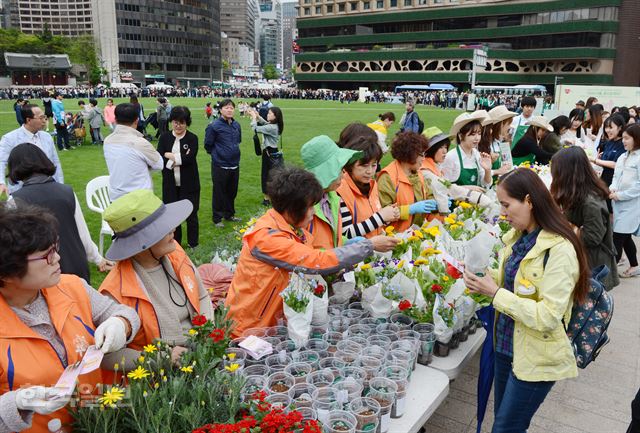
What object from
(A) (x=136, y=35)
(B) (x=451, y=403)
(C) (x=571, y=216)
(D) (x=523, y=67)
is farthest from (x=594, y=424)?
(A) (x=136, y=35)

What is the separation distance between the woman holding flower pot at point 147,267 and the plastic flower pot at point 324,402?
635 mm

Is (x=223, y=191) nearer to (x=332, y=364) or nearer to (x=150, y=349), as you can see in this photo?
(x=332, y=364)

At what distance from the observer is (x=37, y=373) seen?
5.83ft

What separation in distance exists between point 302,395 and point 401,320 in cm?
89

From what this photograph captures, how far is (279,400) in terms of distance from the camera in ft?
6.58

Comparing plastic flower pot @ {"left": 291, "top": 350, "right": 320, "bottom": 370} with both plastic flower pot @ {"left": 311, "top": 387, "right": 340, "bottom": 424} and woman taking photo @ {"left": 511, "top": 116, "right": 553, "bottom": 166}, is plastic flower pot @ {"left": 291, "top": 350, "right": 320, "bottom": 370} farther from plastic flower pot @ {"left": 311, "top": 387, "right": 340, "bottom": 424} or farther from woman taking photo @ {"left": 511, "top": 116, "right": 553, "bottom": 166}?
woman taking photo @ {"left": 511, "top": 116, "right": 553, "bottom": 166}

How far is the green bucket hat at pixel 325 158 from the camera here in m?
3.27

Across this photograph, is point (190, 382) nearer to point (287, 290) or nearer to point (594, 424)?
point (287, 290)

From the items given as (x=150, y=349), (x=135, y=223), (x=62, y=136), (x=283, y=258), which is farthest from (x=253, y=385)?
(x=62, y=136)

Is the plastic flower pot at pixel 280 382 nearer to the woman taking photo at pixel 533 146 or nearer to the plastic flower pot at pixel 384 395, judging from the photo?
the plastic flower pot at pixel 384 395

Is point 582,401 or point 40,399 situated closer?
point 40,399

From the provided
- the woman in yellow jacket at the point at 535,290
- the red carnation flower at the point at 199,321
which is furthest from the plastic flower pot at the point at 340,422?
the woman in yellow jacket at the point at 535,290

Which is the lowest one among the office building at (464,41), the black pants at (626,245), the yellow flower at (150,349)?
the black pants at (626,245)

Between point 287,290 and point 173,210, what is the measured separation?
693 millimetres
